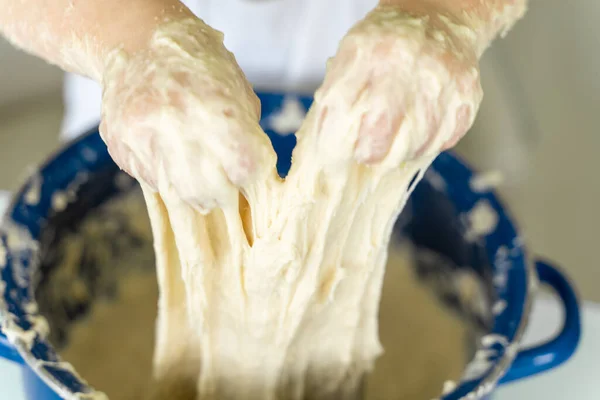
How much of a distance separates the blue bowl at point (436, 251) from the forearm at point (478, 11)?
5.9 inches

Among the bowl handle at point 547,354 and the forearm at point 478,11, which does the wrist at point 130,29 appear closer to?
the forearm at point 478,11

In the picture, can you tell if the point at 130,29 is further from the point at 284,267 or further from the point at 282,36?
the point at 282,36

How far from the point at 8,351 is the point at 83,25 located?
19cm

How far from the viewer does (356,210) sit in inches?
13.4

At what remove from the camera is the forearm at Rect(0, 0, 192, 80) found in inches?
11.7

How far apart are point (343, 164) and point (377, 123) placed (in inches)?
1.3

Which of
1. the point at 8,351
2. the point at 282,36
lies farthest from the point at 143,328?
the point at 282,36

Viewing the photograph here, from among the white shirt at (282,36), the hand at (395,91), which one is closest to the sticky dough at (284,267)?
the hand at (395,91)

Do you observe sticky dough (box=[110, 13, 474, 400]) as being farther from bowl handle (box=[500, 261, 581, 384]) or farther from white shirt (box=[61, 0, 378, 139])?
white shirt (box=[61, 0, 378, 139])

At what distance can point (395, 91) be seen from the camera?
27 centimetres

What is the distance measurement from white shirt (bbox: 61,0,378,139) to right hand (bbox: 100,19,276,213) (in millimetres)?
263

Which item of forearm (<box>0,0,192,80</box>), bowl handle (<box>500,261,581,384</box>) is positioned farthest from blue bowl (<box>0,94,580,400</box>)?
forearm (<box>0,0,192,80</box>)

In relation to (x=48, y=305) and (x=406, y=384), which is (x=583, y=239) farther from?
(x=48, y=305)

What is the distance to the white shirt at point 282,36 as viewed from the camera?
1.82ft
